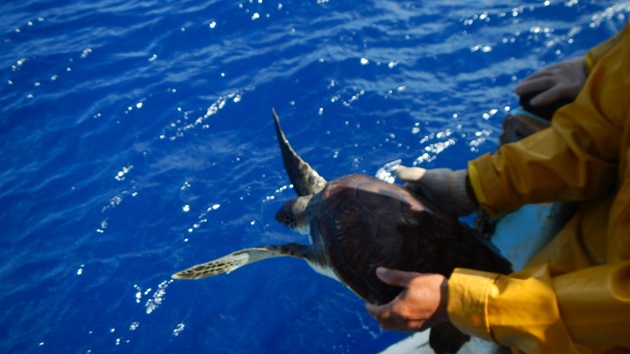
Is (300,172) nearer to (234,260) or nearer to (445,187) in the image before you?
(234,260)

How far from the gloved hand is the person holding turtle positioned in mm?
10

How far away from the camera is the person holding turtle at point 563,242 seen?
1.61 meters

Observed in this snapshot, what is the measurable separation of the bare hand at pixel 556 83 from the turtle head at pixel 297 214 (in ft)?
5.44

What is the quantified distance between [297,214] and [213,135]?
223cm

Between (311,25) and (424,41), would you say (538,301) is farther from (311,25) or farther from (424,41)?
(311,25)

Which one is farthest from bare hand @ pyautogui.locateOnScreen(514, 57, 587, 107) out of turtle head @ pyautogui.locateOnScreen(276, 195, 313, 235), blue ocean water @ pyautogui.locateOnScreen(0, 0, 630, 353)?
blue ocean water @ pyautogui.locateOnScreen(0, 0, 630, 353)

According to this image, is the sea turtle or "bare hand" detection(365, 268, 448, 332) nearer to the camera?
"bare hand" detection(365, 268, 448, 332)

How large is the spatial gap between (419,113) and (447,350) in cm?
317

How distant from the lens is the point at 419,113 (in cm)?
526

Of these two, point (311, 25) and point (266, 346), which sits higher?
point (311, 25)

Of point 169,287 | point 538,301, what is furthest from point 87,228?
point 538,301

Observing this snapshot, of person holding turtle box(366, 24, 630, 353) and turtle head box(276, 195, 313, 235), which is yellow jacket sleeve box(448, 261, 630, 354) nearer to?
person holding turtle box(366, 24, 630, 353)

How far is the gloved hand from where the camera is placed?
2.47 meters

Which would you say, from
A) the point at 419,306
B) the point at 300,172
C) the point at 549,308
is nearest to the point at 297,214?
the point at 300,172
